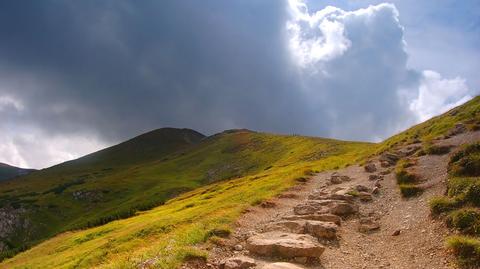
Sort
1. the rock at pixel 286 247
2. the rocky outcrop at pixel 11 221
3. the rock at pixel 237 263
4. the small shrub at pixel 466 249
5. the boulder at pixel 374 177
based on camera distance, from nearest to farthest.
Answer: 1. the small shrub at pixel 466 249
2. the rock at pixel 237 263
3. the rock at pixel 286 247
4. the boulder at pixel 374 177
5. the rocky outcrop at pixel 11 221

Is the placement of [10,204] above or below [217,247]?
above

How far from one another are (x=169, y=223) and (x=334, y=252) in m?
18.9

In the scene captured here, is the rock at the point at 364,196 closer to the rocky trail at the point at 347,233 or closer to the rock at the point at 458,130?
the rocky trail at the point at 347,233

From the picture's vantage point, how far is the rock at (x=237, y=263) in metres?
20.1

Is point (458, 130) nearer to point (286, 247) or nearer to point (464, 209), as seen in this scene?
point (464, 209)

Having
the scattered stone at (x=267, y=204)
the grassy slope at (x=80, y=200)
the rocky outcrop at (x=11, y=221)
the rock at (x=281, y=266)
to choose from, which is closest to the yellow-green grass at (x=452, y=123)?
the scattered stone at (x=267, y=204)

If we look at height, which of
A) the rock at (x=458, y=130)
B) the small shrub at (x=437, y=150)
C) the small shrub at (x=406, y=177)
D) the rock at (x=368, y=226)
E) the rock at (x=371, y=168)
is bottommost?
the rock at (x=368, y=226)

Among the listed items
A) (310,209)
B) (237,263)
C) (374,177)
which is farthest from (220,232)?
(374,177)

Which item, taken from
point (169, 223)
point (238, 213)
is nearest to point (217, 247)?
point (238, 213)

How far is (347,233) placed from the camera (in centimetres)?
2775

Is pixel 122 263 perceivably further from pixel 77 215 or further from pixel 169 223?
pixel 77 215

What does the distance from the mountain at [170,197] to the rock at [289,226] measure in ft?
9.20

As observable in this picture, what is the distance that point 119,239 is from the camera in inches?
1592

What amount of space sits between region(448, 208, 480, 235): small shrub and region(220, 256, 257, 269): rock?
1106 cm
